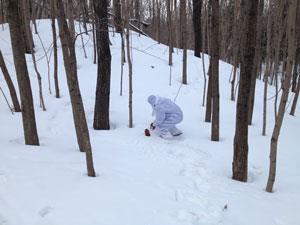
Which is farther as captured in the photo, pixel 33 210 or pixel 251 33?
pixel 251 33

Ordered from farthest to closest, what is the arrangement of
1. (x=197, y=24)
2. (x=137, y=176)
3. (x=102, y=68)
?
(x=197, y=24), (x=102, y=68), (x=137, y=176)

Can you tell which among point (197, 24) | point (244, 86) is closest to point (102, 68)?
point (244, 86)

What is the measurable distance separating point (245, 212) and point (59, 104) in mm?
6484

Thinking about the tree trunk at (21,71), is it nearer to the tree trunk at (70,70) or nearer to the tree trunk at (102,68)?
the tree trunk at (70,70)

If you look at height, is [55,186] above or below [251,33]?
below

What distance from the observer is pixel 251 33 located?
505cm

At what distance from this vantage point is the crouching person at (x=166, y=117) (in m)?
7.72

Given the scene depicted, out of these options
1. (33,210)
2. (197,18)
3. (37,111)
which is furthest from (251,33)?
(197,18)

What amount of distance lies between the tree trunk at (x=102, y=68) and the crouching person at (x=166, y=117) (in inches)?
42.6

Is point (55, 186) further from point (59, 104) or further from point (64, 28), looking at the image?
point (59, 104)

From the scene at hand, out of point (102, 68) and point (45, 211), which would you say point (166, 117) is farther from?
point (45, 211)

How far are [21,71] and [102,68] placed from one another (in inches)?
A: 89.2

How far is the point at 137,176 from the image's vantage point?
509 cm

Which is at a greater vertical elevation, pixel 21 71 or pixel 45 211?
pixel 21 71
